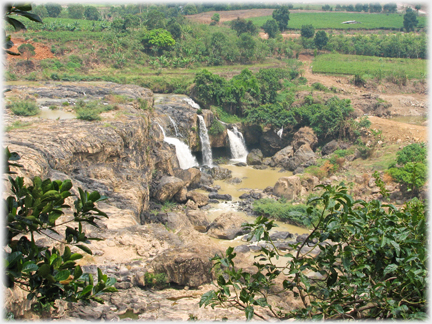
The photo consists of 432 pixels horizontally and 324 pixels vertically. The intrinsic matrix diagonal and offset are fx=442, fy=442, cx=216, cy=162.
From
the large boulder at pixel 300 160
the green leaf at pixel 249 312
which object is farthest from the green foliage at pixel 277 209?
the green leaf at pixel 249 312

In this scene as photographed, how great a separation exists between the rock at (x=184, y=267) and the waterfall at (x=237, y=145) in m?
17.9

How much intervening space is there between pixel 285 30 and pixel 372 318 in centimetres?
5926

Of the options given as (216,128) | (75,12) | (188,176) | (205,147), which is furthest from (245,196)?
(75,12)

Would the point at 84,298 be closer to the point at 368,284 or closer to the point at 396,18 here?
the point at 368,284

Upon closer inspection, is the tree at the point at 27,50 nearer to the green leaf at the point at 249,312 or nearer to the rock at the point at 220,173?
the rock at the point at 220,173

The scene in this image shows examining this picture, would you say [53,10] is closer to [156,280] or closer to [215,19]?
[215,19]

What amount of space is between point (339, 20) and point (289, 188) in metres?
53.8

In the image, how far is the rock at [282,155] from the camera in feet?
88.9

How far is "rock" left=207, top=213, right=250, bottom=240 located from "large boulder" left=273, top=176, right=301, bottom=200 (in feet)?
13.5

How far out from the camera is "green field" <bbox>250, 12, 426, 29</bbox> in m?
62.7

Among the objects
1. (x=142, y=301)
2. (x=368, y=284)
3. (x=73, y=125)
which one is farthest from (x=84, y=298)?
(x=73, y=125)

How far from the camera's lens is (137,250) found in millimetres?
10852

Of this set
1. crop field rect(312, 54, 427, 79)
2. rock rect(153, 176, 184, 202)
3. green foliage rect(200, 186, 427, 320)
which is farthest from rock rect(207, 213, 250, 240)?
crop field rect(312, 54, 427, 79)

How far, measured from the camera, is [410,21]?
59.8 metres
